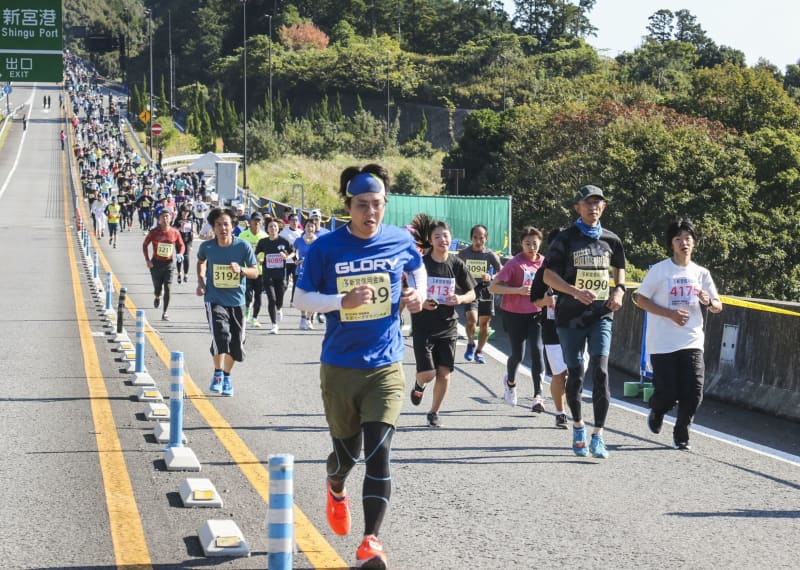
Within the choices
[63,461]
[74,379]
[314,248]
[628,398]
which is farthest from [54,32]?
[314,248]

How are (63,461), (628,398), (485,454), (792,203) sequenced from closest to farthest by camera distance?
(63,461), (485,454), (628,398), (792,203)

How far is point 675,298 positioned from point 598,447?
146 centimetres

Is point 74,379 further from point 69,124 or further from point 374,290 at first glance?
point 69,124

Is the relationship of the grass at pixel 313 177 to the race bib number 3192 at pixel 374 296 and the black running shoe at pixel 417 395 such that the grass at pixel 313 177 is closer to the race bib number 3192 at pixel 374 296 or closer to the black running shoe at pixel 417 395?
the black running shoe at pixel 417 395

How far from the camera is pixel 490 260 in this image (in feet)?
46.5

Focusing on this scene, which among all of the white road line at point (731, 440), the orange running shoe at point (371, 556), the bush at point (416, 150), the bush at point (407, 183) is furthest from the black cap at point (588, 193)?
the bush at point (416, 150)

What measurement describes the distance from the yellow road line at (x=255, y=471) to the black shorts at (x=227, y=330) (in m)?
0.50

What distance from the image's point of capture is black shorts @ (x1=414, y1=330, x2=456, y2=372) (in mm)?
10945

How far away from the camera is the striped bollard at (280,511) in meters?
5.22

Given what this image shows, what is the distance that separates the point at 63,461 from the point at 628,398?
6564 mm

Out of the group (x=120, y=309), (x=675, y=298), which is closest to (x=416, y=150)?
(x=120, y=309)

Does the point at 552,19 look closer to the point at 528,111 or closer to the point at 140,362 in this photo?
the point at 528,111

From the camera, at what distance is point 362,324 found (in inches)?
249

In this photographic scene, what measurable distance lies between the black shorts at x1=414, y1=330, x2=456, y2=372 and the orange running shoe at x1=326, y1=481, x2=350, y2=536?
4.37 m
